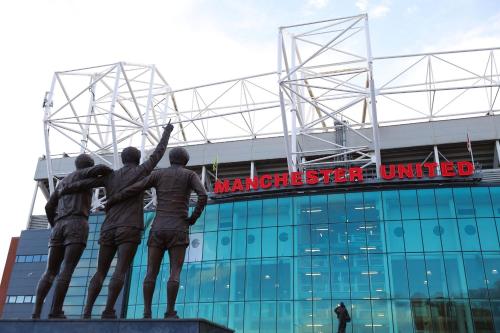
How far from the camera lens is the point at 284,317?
30531 millimetres

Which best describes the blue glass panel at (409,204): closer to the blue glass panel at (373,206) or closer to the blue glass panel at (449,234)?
the blue glass panel at (373,206)

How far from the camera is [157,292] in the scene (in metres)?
33.9

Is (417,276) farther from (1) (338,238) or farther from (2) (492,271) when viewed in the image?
(1) (338,238)

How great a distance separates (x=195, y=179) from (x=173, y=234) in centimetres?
113

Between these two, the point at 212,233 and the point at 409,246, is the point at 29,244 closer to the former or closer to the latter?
the point at 212,233

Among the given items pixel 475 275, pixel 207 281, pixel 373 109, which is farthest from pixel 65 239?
pixel 373 109

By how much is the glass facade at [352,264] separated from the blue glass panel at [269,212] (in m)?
0.07

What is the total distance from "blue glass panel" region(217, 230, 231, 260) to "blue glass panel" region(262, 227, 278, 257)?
2.35 metres

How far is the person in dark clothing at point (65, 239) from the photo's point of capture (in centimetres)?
952

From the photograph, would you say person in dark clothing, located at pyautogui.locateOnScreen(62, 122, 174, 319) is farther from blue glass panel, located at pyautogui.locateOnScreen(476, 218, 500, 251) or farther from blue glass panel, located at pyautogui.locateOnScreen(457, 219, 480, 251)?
blue glass panel, located at pyautogui.locateOnScreen(476, 218, 500, 251)

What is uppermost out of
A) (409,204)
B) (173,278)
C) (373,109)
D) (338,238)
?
(373,109)

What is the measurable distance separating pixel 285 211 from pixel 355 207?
4407 mm

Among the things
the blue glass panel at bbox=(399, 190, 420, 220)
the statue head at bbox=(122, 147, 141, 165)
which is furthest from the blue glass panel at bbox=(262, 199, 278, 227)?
the statue head at bbox=(122, 147, 141, 165)

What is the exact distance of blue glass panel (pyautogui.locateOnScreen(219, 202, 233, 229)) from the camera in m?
34.5
